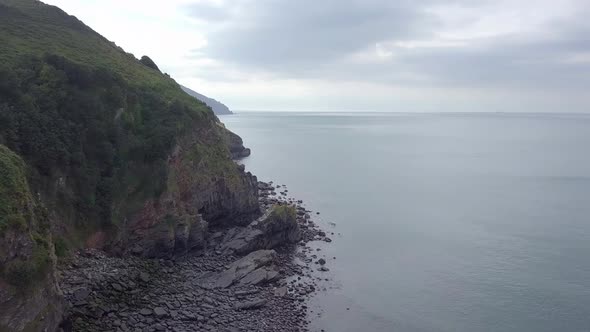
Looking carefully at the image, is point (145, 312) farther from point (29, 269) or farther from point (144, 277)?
point (29, 269)

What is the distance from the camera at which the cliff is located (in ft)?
82.8

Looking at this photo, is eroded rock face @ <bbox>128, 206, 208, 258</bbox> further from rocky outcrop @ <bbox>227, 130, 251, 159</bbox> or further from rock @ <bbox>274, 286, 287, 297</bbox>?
rocky outcrop @ <bbox>227, 130, 251, 159</bbox>

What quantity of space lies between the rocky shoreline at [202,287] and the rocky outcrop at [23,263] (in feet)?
9.51

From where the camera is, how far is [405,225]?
64750mm

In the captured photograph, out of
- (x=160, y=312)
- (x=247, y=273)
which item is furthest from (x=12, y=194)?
(x=247, y=273)

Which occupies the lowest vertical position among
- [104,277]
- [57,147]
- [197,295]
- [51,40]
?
[197,295]

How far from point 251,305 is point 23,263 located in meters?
17.7

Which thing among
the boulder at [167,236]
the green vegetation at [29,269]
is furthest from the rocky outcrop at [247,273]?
the green vegetation at [29,269]

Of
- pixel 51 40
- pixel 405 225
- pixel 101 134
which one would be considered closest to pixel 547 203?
pixel 405 225

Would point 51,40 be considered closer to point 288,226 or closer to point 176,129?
point 176,129

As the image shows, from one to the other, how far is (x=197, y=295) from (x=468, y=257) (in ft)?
106

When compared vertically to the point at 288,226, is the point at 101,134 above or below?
above

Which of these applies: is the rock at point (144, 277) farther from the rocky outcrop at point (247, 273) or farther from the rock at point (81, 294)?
the rock at point (81, 294)

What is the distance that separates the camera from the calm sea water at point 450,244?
38625 mm
